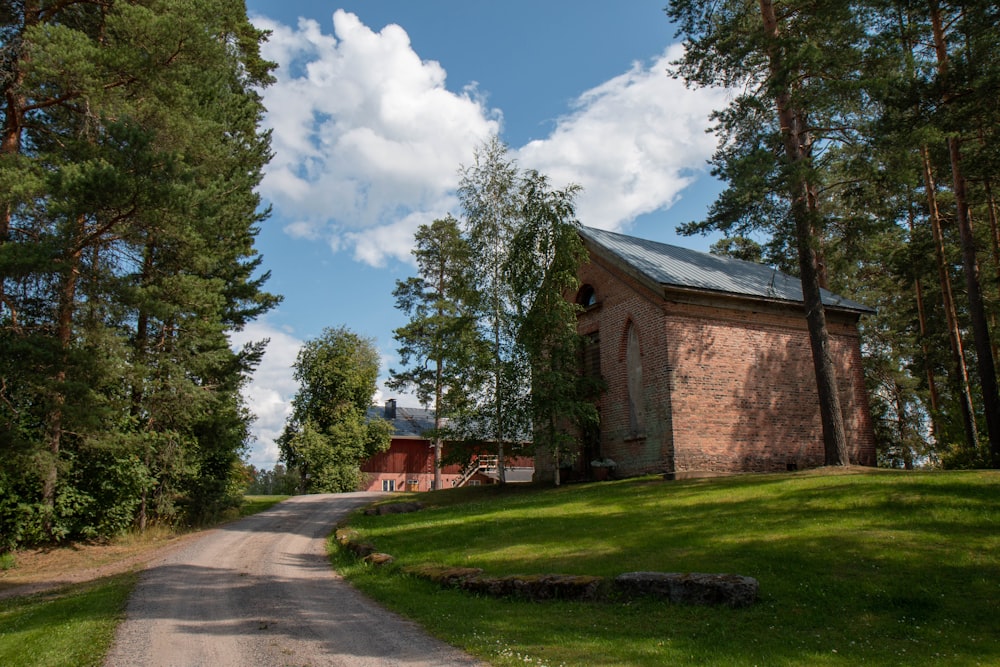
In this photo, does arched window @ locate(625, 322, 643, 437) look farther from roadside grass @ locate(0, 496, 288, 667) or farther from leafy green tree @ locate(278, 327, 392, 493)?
leafy green tree @ locate(278, 327, 392, 493)

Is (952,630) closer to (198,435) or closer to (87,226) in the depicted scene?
(87,226)

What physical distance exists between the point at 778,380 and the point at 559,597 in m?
15.9

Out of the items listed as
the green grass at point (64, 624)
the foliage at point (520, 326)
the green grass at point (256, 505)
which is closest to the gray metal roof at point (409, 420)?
the green grass at point (256, 505)

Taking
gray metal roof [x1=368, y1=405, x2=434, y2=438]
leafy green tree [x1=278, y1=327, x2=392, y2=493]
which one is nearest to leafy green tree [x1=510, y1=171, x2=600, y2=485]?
leafy green tree [x1=278, y1=327, x2=392, y2=493]

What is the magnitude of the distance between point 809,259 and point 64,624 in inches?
718

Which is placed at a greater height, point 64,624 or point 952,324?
point 952,324

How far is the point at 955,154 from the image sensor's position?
62.8ft

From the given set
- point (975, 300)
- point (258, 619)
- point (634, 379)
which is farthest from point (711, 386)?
point (258, 619)

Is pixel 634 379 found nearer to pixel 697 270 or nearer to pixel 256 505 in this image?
pixel 697 270

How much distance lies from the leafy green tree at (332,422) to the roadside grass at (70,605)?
18.4m

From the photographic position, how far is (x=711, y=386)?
797 inches

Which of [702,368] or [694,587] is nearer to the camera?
[694,587]

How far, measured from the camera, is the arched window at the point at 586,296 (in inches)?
930

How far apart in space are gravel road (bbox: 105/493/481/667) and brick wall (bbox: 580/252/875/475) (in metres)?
10.8
